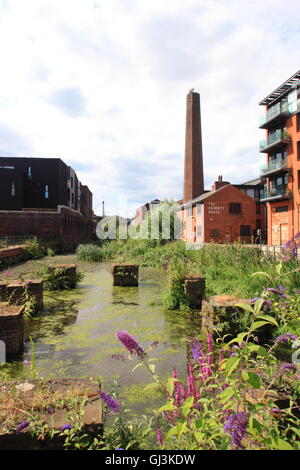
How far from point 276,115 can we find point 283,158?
12.9ft

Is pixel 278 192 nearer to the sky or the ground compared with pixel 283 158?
nearer to the ground

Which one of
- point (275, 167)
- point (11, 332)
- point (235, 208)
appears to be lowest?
point (11, 332)

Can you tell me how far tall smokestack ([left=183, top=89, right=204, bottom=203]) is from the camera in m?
41.1

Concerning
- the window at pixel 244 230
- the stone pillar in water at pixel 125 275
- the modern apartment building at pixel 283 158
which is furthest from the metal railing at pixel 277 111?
the stone pillar in water at pixel 125 275

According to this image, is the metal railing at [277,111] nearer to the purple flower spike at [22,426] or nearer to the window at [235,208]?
the window at [235,208]

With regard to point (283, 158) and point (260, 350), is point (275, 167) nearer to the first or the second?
point (283, 158)

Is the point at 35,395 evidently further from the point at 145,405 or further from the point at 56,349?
the point at 56,349

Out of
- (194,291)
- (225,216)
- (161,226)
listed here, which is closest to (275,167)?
(225,216)

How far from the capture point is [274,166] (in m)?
27.4

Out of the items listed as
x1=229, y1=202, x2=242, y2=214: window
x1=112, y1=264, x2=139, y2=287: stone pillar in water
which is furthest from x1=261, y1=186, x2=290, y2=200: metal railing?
x1=112, y1=264, x2=139, y2=287: stone pillar in water

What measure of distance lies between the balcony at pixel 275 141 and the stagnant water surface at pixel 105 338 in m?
24.2

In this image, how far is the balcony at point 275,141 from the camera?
86.0 ft

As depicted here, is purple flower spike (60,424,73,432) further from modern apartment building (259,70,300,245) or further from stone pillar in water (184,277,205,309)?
modern apartment building (259,70,300,245)
